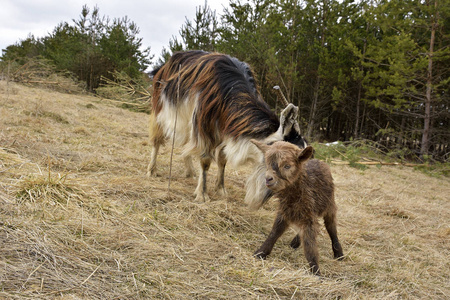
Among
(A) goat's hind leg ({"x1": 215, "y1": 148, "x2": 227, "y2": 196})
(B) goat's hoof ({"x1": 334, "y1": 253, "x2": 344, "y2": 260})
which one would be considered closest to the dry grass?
(B) goat's hoof ({"x1": 334, "y1": 253, "x2": 344, "y2": 260})

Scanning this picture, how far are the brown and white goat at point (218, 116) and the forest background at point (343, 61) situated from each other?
6.02 metres

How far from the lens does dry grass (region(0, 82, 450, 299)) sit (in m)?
1.88

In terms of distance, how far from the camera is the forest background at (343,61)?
10.9 m

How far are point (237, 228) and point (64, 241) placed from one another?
1.62 meters

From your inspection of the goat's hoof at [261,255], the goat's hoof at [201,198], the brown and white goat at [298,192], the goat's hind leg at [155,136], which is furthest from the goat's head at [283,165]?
the goat's hind leg at [155,136]

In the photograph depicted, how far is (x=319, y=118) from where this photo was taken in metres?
17.5

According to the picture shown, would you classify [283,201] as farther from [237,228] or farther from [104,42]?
[104,42]

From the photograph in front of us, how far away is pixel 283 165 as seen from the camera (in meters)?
2.40

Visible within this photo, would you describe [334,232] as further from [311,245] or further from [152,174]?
[152,174]

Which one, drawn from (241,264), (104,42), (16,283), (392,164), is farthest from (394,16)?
(104,42)

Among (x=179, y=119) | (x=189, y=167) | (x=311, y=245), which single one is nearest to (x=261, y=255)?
(x=311, y=245)

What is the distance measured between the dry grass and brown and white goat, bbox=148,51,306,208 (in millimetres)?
521

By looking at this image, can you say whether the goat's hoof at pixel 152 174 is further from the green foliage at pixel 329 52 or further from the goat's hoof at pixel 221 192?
the green foliage at pixel 329 52

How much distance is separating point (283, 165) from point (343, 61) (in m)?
13.1
